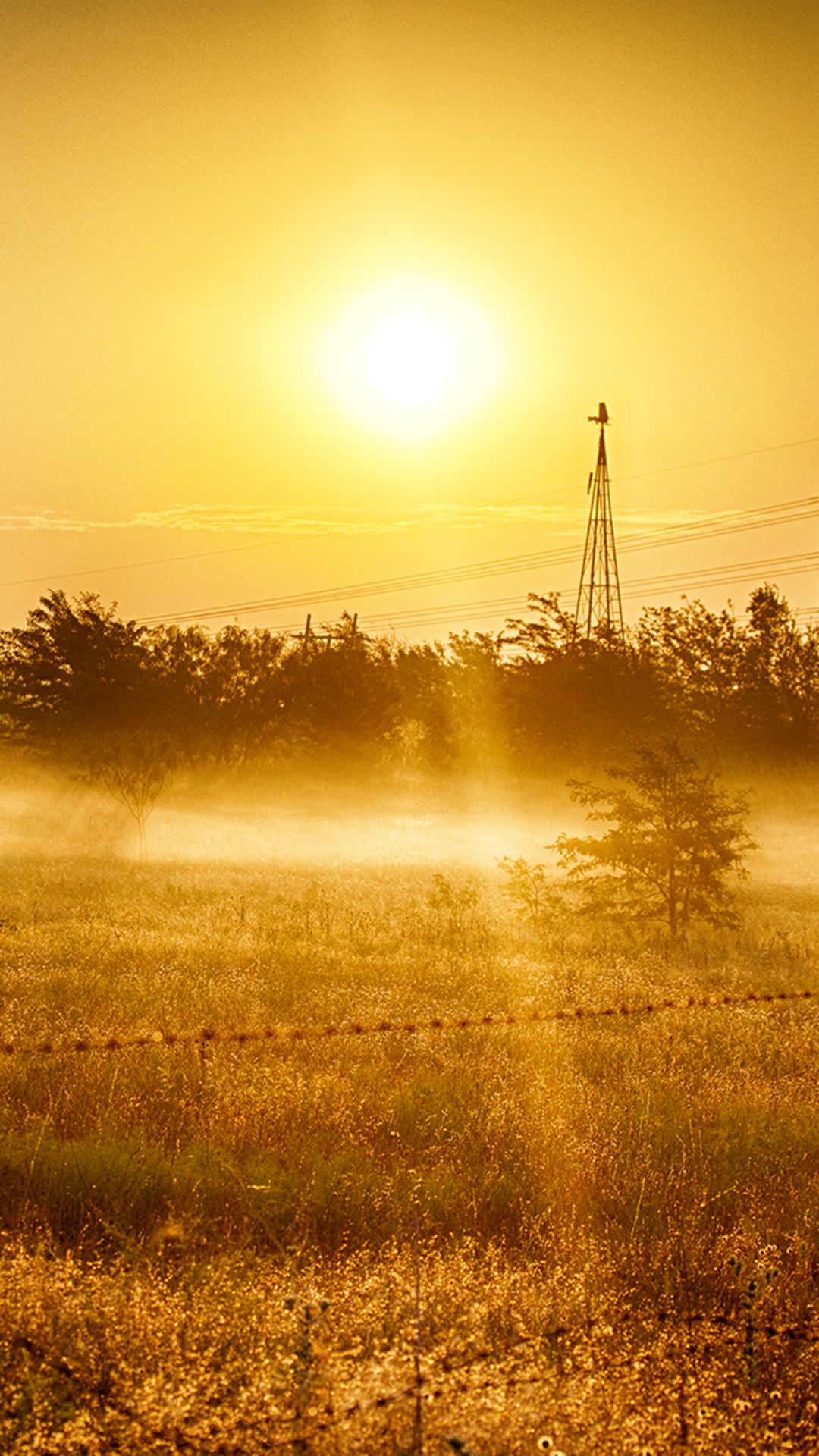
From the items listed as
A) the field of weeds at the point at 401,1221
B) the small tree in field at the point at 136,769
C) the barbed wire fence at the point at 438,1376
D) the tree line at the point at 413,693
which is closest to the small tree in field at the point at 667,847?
the field of weeds at the point at 401,1221

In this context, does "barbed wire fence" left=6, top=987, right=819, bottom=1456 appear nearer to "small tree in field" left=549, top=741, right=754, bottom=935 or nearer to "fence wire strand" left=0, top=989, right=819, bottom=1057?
"fence wire strand" left=0, top=989, right=819, bottom=1057

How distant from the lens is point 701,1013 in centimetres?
1009

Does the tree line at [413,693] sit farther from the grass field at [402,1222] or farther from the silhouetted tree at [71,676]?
the grass field at [402,1222]

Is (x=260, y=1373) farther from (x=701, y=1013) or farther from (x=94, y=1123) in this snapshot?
(x=701, y=1013)

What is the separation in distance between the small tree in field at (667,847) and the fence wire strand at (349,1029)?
5289 mm

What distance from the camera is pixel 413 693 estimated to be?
183 feet

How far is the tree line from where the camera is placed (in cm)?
4897

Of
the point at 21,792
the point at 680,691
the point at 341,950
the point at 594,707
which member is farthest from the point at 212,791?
the point at 341,950

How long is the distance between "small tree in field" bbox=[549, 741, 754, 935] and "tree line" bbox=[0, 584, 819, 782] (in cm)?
2951

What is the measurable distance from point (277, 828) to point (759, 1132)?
28918 millimetres

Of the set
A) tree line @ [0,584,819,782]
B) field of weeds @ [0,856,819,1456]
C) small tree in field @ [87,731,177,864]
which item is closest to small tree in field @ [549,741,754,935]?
field of weeds @ [0,856,819,1456]

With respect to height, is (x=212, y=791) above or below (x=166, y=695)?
below

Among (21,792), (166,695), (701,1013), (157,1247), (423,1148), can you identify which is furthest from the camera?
(166,695)

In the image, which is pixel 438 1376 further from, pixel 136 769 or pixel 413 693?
pixel 413 693
